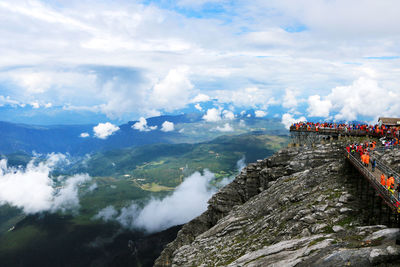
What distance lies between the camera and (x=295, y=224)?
30453mm

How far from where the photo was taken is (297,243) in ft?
81.7

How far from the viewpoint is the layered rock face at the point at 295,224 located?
750 inches

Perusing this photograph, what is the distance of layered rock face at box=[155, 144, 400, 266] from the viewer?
19.0 meters

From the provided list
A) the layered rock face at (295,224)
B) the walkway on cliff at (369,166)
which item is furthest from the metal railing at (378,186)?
the layered rock face at (295,224)

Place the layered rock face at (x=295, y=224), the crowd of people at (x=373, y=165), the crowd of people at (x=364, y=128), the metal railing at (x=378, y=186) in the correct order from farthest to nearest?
the crowd of people at (x=364, y=128) < the crowd of people at (x=373, y=165) < the metal railing at (x=378, y=186) < the layered rock face at (x=295, y=224)

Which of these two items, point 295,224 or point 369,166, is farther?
point 369,166

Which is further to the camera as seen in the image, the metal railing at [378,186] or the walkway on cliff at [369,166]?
the walkway on cliff at [369,166]

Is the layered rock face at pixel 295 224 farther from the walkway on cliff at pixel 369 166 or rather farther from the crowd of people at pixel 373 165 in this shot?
the crowd of people at pixel 373 165

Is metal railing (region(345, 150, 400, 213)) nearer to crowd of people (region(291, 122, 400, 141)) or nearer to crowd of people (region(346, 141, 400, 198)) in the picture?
crowd of people (region(346, 141, 400, 198))

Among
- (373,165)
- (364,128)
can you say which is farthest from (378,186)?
(364,128)

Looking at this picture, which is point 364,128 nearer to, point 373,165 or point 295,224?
point 373,165

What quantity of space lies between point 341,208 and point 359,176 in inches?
228

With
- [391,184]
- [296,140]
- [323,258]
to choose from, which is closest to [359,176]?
[391,184]

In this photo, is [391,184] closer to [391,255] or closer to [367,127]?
[391,255]
